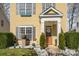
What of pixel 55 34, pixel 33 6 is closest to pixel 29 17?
pixel 33 6

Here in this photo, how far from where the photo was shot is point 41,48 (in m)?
10.3

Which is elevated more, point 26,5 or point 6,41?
point 26,5

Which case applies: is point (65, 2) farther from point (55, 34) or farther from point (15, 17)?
point (15, 17)

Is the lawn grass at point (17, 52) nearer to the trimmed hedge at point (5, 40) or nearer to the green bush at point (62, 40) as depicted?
the trimmed hedge at point (5, 40)

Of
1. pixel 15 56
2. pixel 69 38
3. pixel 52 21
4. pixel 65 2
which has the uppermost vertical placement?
pixel 65 2

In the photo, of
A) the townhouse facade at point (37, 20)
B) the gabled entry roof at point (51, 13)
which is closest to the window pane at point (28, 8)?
the townhouse facade at point (37, 20)

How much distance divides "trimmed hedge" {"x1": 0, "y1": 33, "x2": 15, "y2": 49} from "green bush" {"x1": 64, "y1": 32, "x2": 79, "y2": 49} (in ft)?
6.62

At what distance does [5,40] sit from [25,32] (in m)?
0.81

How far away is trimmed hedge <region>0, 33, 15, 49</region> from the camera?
10320 mm

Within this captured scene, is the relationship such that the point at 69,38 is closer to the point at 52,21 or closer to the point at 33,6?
the point at 52,21

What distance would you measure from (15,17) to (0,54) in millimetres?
1493

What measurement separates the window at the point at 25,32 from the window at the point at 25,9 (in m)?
0.53

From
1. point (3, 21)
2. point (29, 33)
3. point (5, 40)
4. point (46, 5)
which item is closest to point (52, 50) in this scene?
point (29, 33)

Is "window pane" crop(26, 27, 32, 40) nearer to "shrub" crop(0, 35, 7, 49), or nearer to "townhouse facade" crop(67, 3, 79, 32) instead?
"shrub" crop(0, 35, 7, 49)
